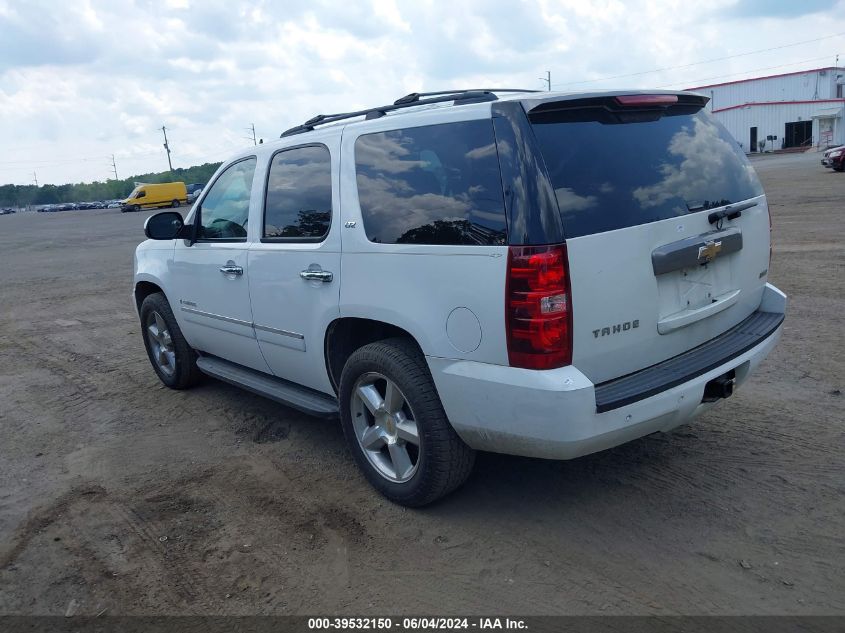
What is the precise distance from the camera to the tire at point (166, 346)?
575 cm

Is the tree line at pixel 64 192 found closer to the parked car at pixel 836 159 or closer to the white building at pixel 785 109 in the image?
the white building at pixel 785 109

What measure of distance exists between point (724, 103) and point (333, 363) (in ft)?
242

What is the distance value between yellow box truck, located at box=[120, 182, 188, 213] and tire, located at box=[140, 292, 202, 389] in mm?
49857

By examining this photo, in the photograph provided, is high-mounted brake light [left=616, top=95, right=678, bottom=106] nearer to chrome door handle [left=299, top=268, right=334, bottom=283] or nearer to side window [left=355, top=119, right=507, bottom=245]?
side window [left=355, top=119, right=507, bottom=245]

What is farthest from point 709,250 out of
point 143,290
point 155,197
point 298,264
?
point 155,197

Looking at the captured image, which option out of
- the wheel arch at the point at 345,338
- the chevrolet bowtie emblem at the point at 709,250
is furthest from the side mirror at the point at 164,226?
the chevrolet bowtie emblem at the point at 709,250

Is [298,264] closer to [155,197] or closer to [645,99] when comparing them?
[645,99]

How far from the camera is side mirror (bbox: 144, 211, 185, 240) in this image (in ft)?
17.2

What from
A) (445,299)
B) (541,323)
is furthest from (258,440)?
(541,323)

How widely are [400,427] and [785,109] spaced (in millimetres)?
63380

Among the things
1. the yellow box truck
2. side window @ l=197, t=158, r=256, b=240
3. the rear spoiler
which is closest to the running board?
side window @ l=197, t=158, r=256, b=240

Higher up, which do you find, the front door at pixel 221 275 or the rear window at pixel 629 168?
the rear window at pixel 629 168

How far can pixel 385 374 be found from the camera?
356 centimetres

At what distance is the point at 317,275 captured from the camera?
3918mm
